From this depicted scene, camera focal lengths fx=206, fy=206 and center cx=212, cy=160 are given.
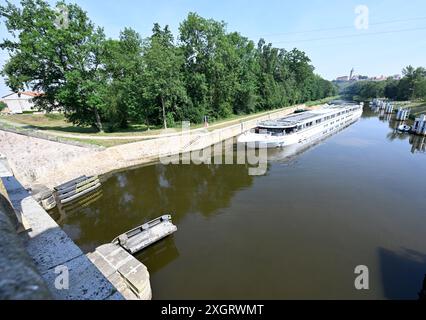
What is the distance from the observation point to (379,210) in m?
11.1

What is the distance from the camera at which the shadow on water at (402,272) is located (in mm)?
6795

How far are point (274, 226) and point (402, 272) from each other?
4.71m

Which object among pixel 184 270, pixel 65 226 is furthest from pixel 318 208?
pixel 65 226

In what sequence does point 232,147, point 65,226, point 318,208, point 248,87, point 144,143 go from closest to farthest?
point 65,226
point 318,208
point 144,143
point 232,147
point 248,87

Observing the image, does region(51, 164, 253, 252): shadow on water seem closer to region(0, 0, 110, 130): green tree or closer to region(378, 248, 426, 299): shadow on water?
region(378, 248, 426, 299): shadow on water

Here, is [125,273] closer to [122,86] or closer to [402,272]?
[402,272]

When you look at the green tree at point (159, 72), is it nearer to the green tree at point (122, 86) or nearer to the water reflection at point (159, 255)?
the green tree at point (122, 86)

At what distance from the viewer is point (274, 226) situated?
32.9ft

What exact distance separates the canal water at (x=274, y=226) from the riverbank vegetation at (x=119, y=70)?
11.3 m

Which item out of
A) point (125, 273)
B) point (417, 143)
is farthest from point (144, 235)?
point (417, 143)

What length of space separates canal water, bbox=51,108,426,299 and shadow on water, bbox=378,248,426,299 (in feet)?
0.11

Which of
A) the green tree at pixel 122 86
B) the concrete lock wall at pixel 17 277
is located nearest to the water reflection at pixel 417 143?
the concrete lock wall at pixel 17 277

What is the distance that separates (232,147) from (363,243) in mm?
17246

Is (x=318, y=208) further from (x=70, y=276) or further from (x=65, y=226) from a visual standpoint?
(x=65, y=226)
